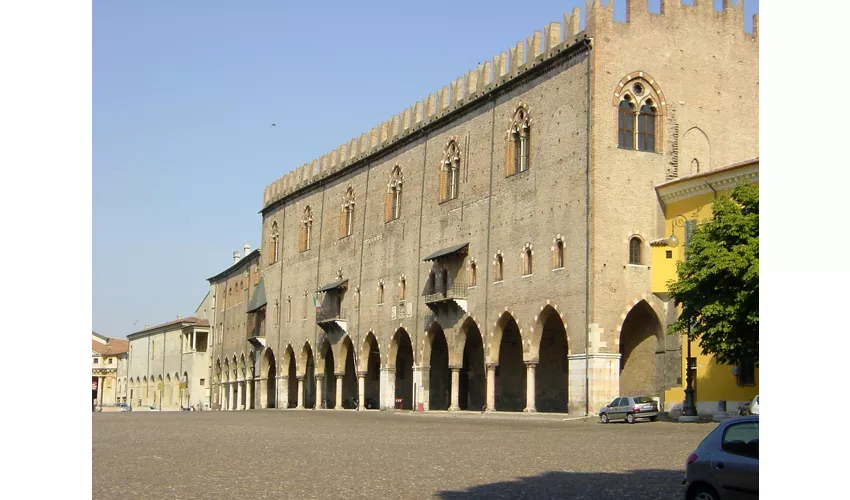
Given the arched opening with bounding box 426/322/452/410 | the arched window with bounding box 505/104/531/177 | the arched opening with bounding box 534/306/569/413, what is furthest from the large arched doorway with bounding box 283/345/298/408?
the arched window with bounding box 505/104/531/177

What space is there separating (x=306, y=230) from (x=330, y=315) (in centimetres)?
720

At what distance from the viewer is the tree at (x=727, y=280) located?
26.7 metres

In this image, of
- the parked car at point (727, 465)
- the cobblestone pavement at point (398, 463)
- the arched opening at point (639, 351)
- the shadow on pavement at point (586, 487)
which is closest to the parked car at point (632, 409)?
the cobblestone pavement at point (398, 463)

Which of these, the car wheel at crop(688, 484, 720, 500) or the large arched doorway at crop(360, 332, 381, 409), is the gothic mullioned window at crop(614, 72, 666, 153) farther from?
the car wheel at crop(688, 484, 720, 500)

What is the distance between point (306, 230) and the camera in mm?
59750

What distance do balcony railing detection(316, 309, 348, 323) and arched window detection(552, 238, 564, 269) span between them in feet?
58.5

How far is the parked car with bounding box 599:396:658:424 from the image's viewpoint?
30.9 m

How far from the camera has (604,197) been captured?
3506 cm

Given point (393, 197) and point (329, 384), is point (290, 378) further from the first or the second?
point (393, 197)

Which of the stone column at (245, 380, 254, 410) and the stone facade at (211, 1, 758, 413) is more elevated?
the stone facade at (211, 1, 758, 413)

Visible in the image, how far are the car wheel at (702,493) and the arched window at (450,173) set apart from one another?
111 feet

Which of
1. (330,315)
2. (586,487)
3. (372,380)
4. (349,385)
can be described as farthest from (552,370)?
(586,487)

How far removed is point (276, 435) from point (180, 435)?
2.28 meters
